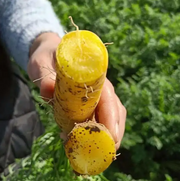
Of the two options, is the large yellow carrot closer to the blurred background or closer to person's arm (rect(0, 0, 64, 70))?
the blurred background

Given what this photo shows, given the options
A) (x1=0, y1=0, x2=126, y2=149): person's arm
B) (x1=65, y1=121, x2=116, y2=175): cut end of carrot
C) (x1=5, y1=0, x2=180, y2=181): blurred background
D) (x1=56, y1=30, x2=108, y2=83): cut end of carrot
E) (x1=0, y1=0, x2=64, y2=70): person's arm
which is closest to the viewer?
(x1=56, y1=30, x2=108, y2=83): cut end of carrot

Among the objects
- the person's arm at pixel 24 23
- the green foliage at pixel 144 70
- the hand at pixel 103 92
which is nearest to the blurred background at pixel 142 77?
the green foliage at pixel 144 70

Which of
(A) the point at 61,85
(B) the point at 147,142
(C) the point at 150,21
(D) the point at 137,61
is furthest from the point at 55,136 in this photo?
(C) the point at 150,21

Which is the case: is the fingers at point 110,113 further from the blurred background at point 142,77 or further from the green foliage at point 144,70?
the green foliage at point 144,70

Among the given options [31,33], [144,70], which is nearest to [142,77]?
[144,70]

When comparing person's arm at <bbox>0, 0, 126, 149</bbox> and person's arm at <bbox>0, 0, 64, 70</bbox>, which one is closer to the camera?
person's arm at <bbox>0, 0, 126, 149</bbox>

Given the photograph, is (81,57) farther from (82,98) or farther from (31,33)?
(31,33)

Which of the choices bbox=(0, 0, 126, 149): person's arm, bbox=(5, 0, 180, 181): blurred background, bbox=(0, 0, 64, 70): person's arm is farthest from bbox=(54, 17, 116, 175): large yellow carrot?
bbox=(0, 0, 64, 70): person's arm
